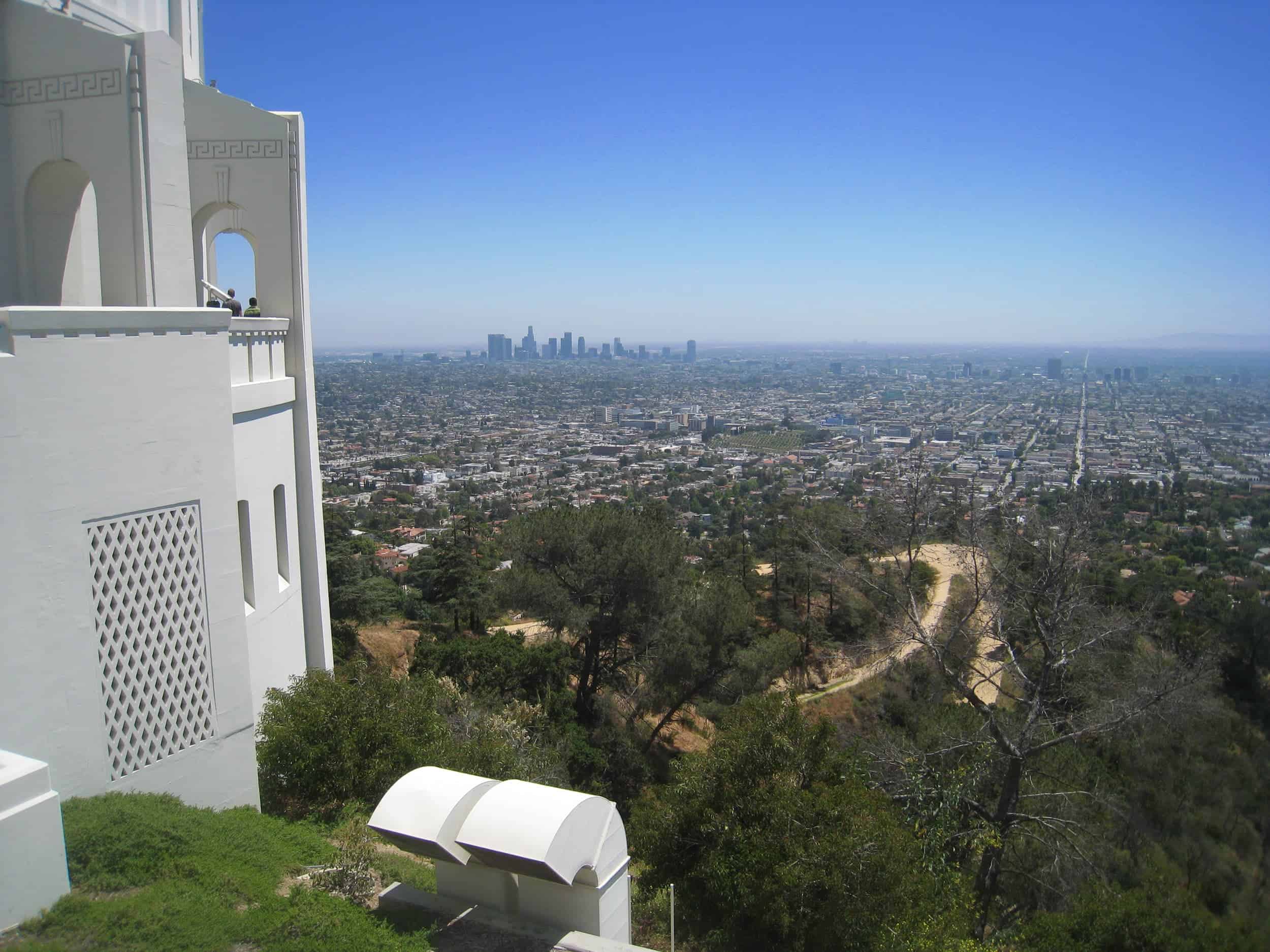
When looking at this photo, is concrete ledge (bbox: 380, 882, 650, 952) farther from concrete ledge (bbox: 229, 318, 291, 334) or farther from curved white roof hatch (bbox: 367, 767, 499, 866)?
concrete ledge (bbox: 229, 318, 291, 334)

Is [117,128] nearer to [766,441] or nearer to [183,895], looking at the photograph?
[183,895]

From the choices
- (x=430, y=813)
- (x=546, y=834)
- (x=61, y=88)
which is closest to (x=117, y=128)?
(x=61, y=88)

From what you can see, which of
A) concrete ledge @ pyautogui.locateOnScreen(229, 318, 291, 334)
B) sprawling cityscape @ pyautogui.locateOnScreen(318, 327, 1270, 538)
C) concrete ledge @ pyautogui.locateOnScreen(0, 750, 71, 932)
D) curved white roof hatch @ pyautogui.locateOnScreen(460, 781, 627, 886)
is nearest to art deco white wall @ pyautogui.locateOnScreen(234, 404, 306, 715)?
concrete ledge @ pyautogui.locateOnScreen(229, 318, 291, 334)

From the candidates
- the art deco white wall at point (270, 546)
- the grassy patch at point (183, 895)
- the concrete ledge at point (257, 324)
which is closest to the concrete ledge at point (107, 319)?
the concrete ledge at point (257, 324)

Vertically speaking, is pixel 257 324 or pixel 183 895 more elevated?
pixel 257 324

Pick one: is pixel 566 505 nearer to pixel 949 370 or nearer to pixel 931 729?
pixel 931 729


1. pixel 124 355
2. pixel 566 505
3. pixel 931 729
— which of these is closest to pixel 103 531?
pixel 124 355
